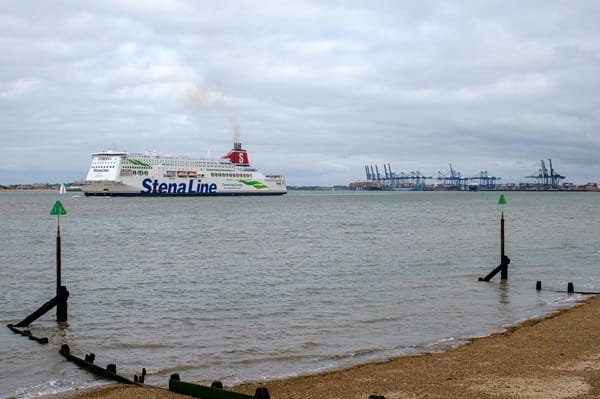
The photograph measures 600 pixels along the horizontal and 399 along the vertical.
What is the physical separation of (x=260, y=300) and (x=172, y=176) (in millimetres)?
93298

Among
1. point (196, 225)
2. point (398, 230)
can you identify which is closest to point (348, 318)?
point (398, 230)

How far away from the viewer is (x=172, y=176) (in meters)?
108

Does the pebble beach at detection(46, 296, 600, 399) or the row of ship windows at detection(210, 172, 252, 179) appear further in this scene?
the row of ship windows at detection(210, 172, 252, 179)

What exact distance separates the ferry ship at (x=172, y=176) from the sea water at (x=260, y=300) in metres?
67.1

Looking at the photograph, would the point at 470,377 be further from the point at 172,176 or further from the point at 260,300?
the point at 172,176

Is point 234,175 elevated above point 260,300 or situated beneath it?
elevated above

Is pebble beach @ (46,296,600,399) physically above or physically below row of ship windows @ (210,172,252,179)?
below

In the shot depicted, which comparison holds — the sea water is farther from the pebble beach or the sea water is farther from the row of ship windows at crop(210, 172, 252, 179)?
the row of ship windows at crop(210, 172, 252, 179)

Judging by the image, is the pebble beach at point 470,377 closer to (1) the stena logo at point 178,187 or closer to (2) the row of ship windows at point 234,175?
(1) the stena logo at point 178,187

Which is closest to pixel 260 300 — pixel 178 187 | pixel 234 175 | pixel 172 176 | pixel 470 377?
pixel 470 377

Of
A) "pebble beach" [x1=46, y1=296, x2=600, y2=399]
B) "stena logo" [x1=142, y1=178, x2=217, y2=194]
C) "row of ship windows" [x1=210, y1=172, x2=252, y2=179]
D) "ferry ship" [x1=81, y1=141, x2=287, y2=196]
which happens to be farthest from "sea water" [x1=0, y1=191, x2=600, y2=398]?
"row of ship windows" [x1=210, y1=172, x2=252, y2=179]

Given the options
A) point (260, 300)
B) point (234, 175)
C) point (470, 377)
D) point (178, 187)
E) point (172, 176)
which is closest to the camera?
point (470, 377)

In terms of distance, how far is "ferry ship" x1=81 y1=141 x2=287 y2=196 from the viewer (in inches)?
3984

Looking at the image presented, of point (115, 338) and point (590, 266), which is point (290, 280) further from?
point (590, 266)
